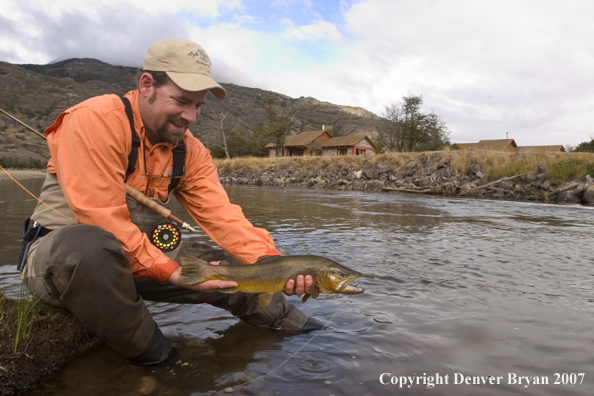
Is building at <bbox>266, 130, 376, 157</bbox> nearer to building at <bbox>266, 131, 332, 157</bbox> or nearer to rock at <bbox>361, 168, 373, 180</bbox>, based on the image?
building at <bbox>266, 131, 332, 157</bbox>

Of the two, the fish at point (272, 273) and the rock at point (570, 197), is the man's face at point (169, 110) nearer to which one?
the fish at point (272, 273)

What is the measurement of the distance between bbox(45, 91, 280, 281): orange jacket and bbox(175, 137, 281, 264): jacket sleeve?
Result: 11 mm

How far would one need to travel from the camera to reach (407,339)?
11.0 ft

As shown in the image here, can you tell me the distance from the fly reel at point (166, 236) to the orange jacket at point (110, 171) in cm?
30

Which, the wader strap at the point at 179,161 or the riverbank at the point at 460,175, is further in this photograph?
the riverbank at the point at 460,175

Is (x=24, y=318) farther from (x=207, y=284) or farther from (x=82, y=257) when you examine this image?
(x=207, y=284)

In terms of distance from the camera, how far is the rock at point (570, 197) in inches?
680

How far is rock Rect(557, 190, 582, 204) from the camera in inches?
680

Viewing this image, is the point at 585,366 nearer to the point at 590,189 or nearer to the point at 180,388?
the point at 180,388

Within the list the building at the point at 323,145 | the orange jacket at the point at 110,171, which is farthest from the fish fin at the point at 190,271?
the building at the point at 323,145

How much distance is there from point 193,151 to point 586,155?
79.0 ft

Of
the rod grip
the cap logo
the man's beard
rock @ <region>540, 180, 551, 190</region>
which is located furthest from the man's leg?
rock @ <region>540, 180, 551, 190</region>

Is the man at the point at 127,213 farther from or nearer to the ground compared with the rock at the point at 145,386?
farther from the ground

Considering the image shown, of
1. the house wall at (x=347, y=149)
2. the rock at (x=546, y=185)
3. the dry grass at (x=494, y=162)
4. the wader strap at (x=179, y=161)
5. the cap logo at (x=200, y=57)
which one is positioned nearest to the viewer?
the cap logo at (x=200, y=57)
